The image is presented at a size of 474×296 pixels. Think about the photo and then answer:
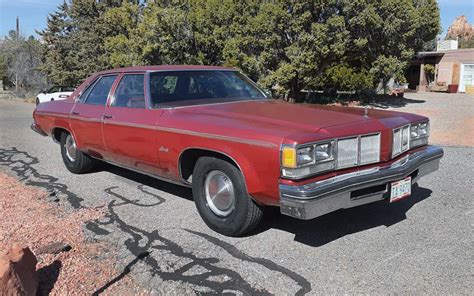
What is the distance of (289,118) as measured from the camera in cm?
400

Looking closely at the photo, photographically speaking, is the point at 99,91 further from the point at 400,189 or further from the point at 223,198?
the point at 400,189

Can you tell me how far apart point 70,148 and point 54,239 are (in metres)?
3.04

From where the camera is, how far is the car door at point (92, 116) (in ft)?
19.0

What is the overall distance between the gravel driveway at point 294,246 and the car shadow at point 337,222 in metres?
0.01

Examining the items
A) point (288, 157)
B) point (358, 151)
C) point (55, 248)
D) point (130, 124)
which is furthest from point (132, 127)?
point (358, 151)

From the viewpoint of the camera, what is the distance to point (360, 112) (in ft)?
14.7

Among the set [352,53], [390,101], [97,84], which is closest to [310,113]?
[97,84]

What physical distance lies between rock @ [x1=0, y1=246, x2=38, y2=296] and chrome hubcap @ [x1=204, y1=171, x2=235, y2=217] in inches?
66.0

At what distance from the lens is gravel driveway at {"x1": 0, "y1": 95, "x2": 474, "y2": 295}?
3326mm

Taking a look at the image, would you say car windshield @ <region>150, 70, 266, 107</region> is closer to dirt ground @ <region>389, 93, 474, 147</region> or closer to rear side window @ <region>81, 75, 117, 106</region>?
rear side window @ <region>81, 75, 117, 106</region>

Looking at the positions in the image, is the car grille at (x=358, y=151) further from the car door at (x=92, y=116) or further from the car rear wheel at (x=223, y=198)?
the car door at (x=92, y=116)

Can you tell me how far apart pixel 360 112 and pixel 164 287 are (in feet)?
8.36

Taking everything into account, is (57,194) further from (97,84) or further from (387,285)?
(387,285)

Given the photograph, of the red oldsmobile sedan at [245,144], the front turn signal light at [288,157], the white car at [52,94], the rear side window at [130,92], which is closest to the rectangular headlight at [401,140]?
the red oldsmobile sedan at [245,144]
